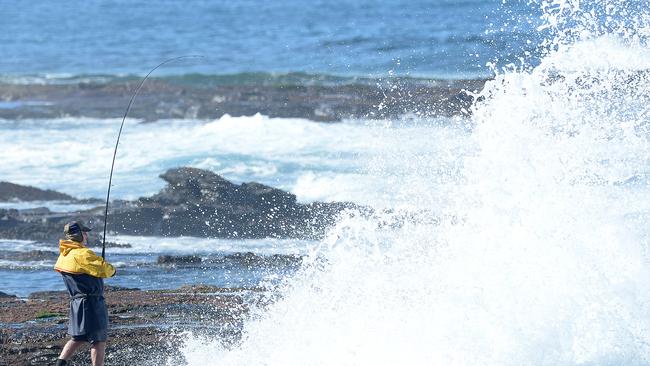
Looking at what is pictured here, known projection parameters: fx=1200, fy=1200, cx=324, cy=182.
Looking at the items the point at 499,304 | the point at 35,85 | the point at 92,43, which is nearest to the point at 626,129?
the point at 499,304

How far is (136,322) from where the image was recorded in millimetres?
11602

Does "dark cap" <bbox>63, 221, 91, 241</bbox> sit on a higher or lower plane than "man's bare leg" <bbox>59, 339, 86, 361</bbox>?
higher

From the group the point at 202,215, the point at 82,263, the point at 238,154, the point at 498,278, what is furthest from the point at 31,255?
the point at 238,154

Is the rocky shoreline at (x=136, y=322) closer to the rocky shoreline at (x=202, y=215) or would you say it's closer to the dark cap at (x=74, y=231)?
the dark cap at (x=74, y=231)

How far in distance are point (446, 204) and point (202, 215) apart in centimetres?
603

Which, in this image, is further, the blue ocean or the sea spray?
the blue ocean

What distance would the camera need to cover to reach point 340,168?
70.9ft

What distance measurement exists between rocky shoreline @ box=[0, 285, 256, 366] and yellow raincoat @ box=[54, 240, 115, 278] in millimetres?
1188

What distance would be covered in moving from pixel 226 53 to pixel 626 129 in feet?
107

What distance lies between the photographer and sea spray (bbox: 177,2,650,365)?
31.4 ft

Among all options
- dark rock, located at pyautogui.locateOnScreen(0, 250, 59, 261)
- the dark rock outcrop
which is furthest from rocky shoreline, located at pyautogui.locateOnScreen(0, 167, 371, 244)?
the dark rock outcrop

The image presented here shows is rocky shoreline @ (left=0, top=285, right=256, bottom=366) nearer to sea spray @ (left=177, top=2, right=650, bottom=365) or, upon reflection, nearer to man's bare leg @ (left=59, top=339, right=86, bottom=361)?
sea spray @ (left=177, top=2, right=650, bottom=365)

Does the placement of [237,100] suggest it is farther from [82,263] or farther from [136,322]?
[82,263]

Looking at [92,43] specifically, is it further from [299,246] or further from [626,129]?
[626,129]
